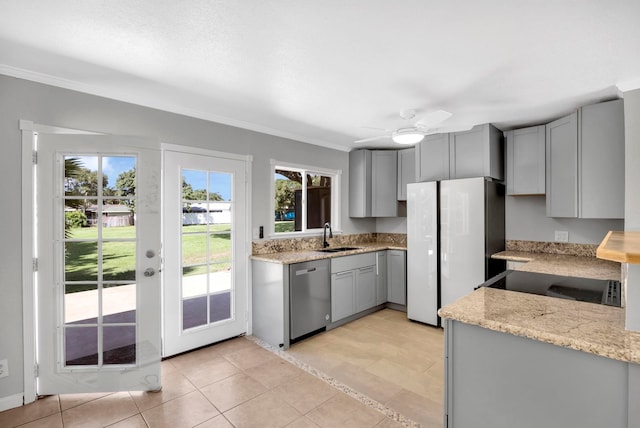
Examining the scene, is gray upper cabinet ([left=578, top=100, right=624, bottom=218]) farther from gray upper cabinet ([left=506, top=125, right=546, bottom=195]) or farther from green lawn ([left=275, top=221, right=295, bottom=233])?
green lawn ([left=275, top=221, right=295, bottom=233])

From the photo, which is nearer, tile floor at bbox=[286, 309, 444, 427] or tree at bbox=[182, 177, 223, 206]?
tile floor at bbox=[286, 309, 444, 427]

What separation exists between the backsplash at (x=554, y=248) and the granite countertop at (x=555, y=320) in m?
2.40

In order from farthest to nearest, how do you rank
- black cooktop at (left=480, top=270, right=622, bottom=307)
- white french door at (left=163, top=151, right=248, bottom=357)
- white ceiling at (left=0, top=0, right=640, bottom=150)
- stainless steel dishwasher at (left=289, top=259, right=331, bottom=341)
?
stainless steel dishwasher at (left=289, top=259, right=331, bottom=341) < white french door at (left=163, top=151, right=248, bottom=357) < black cooktop at (left=480, top=270, right=622, bottom=307) < white ceiling at (left=0, top=0, right=640, bottom=150)

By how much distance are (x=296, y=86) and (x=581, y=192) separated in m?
2.81

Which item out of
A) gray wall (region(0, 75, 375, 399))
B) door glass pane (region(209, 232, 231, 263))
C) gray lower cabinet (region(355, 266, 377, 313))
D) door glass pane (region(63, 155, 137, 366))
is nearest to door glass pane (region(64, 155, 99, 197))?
door glass pane (region(63, 155, 137, 366))

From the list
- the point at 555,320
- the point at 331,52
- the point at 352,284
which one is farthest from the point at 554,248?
the point at 331,52

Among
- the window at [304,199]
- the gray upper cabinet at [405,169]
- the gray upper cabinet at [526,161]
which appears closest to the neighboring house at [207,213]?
the window at [304,199]

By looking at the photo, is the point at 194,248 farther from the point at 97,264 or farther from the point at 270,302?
the point at 270,302

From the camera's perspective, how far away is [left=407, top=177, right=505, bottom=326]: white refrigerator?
11.0 ft

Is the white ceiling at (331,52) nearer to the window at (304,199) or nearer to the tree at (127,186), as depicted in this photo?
the tree at (127,186)

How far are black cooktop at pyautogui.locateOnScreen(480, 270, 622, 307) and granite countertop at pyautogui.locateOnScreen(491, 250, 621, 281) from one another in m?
0.27

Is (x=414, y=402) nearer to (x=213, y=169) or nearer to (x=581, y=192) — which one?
(x=581, y=192)

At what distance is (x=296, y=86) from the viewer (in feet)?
8.15

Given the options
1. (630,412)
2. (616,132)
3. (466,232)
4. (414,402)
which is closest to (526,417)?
(630,412)
